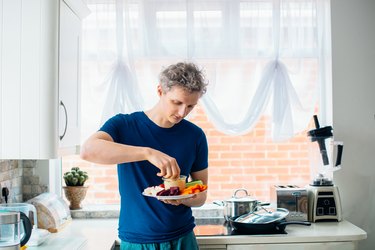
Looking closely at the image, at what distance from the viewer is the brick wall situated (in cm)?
329

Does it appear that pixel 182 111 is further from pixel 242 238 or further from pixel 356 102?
pixel 356 102

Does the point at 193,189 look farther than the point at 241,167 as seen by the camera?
No

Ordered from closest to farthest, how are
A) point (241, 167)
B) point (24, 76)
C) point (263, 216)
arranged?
point (24, 76) → point (263, 216) → point (241, 167)

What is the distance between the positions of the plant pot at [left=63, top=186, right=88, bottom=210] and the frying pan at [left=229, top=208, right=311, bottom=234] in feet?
3.37

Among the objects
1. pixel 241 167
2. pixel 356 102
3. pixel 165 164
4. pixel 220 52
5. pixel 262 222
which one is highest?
pixel 220 52

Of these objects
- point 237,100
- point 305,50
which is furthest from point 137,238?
point 305,50

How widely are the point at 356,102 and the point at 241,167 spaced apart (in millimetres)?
882

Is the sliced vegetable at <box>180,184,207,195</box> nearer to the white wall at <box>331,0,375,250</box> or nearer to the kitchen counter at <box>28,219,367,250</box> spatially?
the kitchen counter at <box>28,219,367,250</box>

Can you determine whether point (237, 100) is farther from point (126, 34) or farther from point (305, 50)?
point (126, 34)

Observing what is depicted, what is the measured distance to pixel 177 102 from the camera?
1.96 meters

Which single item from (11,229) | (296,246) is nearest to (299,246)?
(296,246)

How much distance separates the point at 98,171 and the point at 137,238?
134 cm

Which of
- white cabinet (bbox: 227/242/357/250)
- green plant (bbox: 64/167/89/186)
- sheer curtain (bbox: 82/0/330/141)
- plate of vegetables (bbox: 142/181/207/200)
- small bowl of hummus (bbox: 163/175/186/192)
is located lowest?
white cabinet (bbox: 227/242/357/250)

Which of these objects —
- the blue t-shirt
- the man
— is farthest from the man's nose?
the blue t-shirt
